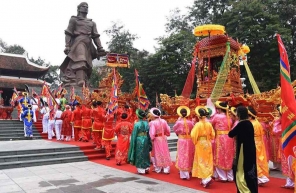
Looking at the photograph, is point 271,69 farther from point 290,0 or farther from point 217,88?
point 217,88

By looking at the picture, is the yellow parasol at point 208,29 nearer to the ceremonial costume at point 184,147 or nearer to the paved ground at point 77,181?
the ceremonial costume at point 184,147

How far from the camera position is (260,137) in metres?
5.61

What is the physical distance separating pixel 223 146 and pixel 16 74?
24946 millimetres

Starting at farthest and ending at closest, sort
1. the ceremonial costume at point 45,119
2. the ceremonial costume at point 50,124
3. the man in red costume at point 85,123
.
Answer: the ceremonial costume at point 45,119, the ceremonial costume at point 50,124, the man in red costume at point 85,123

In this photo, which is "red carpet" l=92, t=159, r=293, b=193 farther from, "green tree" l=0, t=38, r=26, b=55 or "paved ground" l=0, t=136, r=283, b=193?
"green tree" l=0, t=38, r=26, b=55

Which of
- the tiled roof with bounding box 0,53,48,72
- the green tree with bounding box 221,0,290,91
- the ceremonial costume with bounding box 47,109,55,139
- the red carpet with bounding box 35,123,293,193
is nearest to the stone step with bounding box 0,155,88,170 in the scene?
the red carpet with bounding box 35,123,293,193

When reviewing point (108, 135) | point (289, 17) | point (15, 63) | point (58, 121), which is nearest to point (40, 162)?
point (108, 135)

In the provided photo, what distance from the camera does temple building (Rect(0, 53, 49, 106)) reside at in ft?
78.8

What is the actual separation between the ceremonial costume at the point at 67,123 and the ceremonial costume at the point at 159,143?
5.20 metres

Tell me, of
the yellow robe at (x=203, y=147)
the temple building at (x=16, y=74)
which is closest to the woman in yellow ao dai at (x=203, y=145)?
the yellow robe at (x=203, y=147)

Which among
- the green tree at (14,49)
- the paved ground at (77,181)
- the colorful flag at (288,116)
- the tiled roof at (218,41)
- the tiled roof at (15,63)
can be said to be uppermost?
the green tree at (14,49)

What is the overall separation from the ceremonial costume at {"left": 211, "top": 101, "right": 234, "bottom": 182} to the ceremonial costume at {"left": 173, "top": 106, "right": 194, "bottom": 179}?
22.2 inches

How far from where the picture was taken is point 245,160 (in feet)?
12.3

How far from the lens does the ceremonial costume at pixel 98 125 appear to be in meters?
8.71
